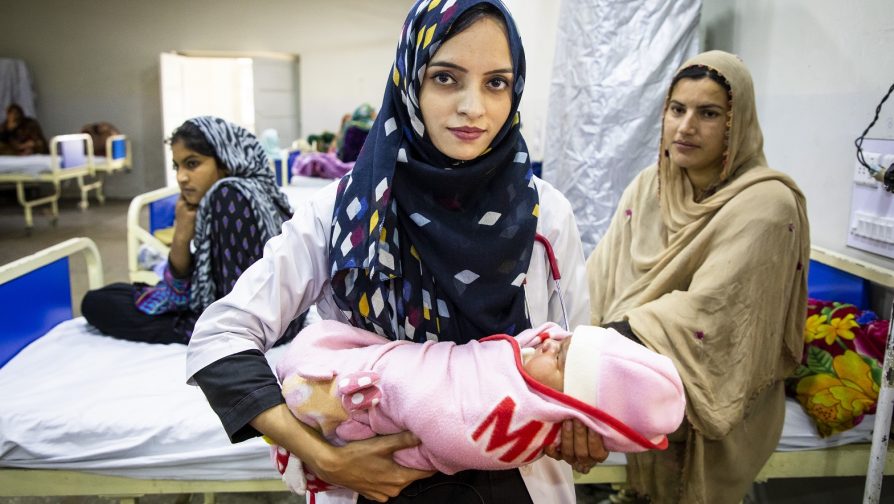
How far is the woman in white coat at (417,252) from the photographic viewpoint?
0.97m

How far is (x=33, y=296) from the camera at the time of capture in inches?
92.9

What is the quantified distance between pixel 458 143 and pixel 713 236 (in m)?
1.19

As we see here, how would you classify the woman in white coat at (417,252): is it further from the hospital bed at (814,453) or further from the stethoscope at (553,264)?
the hospital bed at (814,453)

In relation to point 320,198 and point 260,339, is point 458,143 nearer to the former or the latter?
point 320,198

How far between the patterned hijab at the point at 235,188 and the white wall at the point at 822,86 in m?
Result: 2.01

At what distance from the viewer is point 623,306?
2088 mm

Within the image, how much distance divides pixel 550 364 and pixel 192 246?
1.88m

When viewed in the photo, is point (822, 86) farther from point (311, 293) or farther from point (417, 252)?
point (311, 293)

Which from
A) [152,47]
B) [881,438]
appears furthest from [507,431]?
[152,47]

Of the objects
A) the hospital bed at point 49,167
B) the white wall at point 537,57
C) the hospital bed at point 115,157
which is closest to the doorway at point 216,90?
the hospital bed at point 115,157

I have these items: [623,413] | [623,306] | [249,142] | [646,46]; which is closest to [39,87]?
[249,142]

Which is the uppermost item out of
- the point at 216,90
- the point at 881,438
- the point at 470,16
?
the point at 216,90

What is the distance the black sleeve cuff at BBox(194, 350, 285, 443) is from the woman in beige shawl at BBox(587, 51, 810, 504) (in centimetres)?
119

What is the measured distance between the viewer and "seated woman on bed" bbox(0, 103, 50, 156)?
8.74 metres
